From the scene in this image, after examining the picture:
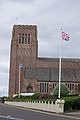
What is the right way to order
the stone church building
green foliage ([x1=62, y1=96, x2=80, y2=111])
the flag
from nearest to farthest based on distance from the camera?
green foliage ([x1=62, y1=96, x2=80, y2=111])
the flag
the stone church building

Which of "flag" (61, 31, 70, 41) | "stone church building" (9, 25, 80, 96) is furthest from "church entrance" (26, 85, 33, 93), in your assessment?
"flag" (61, 31, 70, 41)

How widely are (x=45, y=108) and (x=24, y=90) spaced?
93.1m

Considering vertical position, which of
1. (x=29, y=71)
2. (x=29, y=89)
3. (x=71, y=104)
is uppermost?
(x=29, y=71)

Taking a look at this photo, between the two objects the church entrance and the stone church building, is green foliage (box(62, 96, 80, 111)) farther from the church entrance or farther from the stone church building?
the church entrance

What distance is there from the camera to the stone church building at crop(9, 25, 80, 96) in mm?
142250

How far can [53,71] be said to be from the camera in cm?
15288

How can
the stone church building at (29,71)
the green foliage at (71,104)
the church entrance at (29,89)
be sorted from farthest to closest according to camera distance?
the stone church building at (29,71)
the church entrance at (29,89)
the green foliage at (71,104)

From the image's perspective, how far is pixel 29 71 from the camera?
485ft

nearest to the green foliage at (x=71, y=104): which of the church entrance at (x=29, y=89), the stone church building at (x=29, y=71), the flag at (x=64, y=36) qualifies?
the flag at (x=64, y=36)

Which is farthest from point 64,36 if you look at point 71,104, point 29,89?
point 29,89

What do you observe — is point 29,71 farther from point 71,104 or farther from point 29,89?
point 71,104

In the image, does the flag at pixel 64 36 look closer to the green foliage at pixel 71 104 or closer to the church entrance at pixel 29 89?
the green foliage at pixel 71 104

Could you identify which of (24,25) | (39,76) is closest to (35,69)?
(39,76)

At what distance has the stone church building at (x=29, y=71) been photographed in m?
142
